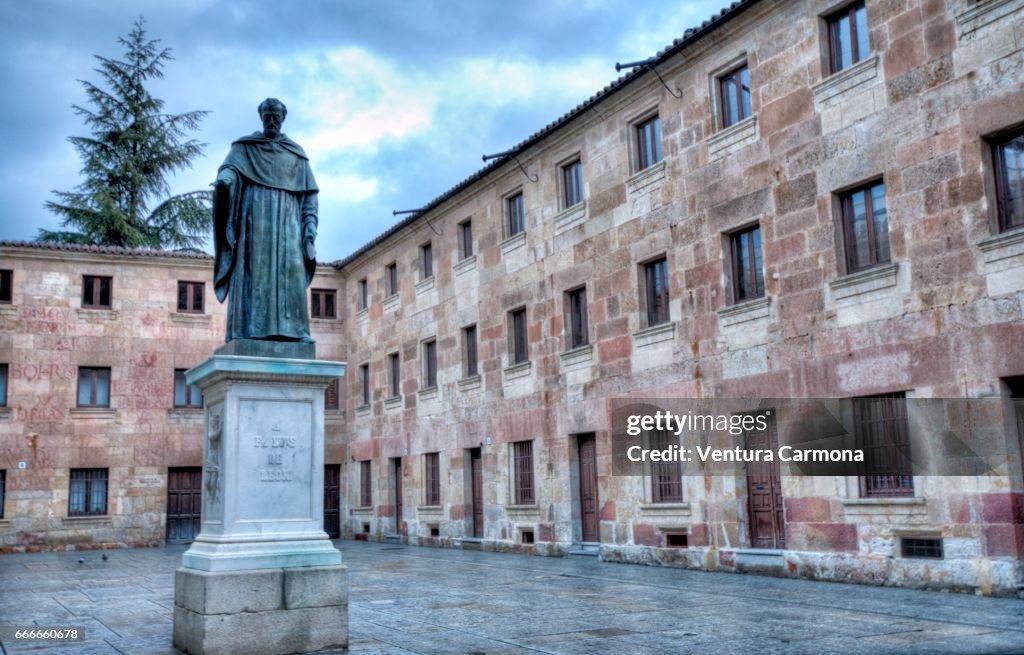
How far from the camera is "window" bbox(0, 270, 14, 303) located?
27.9 meters

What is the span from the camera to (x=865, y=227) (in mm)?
14305

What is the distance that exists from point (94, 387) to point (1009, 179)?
24930mm

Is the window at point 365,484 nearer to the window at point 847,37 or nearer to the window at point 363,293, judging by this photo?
the window at point 363,293

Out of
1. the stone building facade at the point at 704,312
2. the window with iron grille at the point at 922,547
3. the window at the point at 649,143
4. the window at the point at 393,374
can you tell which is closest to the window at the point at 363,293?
the stone building facade at the point at 704,312

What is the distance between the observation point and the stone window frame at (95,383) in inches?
1118

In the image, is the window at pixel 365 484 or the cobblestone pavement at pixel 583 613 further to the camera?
the window at pixel 365 484

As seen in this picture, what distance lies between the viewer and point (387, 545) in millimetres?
26781

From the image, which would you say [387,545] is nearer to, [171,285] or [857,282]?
[171,285]

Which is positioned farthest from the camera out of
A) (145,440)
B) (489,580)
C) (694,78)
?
(145,440)

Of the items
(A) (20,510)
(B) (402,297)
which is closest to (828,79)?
(B) (402,297)

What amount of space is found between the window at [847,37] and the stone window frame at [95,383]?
883 inches

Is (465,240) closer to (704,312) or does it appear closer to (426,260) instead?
(426,260)

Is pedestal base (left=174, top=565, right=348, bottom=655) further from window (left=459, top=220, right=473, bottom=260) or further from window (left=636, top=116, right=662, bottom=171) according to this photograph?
window (left=459, top=220, right=473, bottom=260)

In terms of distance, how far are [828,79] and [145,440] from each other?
867 inches
